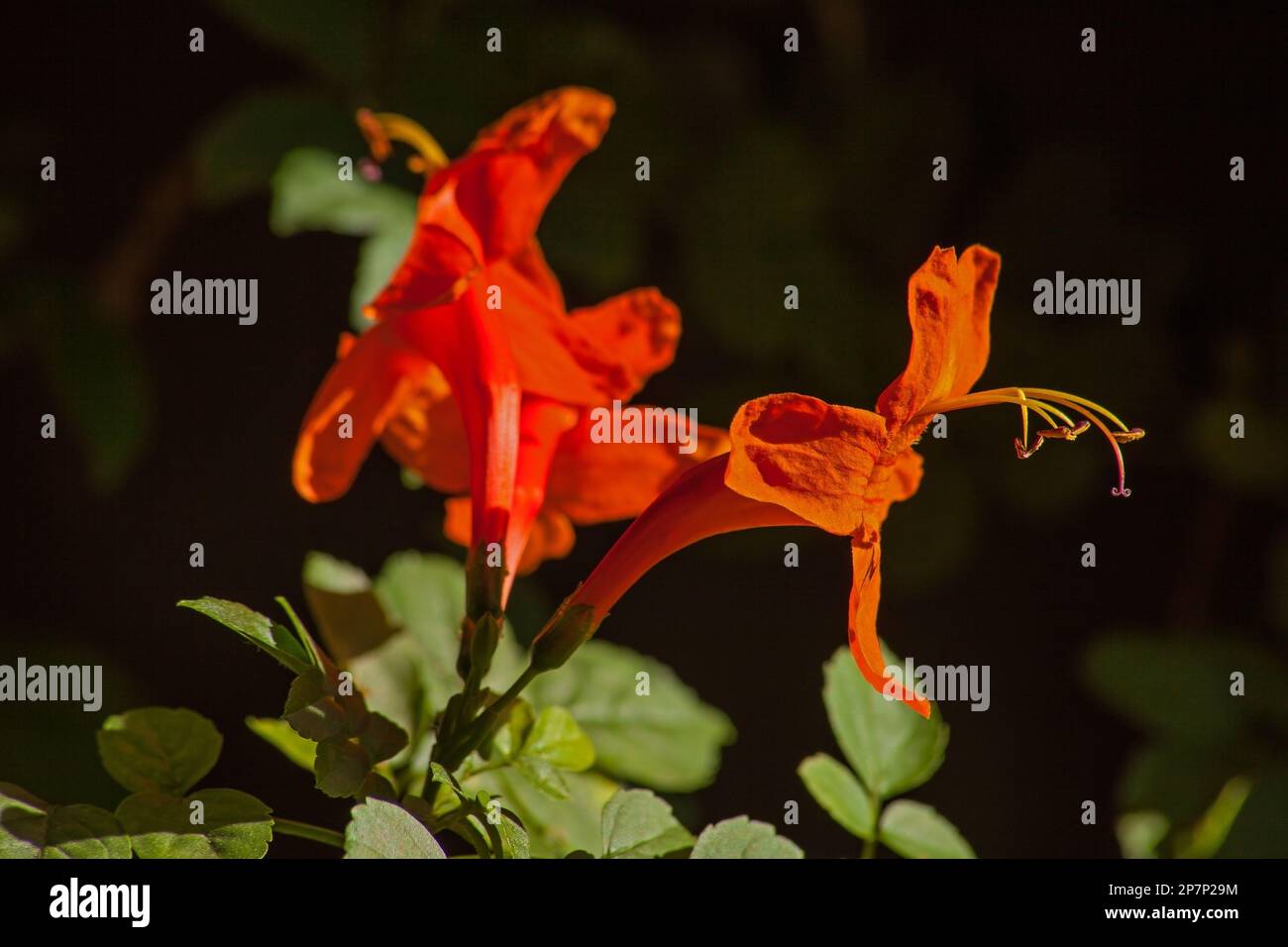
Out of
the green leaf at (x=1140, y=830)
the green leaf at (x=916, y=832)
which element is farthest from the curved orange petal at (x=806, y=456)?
the green leaf at (x=1140, y=830)

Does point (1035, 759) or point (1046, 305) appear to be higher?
point (1046, 305)

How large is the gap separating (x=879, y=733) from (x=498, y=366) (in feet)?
1.42

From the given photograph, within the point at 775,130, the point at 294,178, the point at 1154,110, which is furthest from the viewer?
the point at 1154,110

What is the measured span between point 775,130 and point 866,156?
188mm

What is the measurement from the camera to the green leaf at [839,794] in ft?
3.37

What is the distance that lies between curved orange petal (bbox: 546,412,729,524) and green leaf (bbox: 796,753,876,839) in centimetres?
26

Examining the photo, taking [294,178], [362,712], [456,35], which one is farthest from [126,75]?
[362,712]

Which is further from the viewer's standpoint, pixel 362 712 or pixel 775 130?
pixel 775 130

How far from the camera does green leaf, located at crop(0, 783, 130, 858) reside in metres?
0.78

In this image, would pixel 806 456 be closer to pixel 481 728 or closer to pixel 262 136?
pixel 481 728

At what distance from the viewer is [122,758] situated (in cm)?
91

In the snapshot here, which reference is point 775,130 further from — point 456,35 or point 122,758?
point 122,758

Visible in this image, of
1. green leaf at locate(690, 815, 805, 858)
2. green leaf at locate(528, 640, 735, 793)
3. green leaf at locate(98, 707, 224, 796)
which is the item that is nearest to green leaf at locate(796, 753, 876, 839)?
green leaf at locate(690, 815, 805, 858)

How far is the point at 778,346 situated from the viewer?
208 cm
